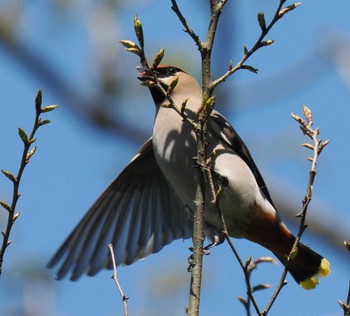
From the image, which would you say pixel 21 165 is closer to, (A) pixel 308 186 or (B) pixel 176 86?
(A) pixel 308 186

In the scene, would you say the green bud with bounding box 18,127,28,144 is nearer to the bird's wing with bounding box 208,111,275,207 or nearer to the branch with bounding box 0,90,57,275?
the branch with bounding box 0,90,57,275

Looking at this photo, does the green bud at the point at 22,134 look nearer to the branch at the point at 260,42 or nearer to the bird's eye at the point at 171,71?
the branch at the point at 260,42

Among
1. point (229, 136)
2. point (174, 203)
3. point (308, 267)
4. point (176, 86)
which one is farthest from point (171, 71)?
point (308, 267)

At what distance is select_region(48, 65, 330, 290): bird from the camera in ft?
17.0

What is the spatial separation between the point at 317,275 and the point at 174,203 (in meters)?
1.44

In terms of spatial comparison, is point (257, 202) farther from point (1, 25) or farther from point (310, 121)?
point (1, 25)

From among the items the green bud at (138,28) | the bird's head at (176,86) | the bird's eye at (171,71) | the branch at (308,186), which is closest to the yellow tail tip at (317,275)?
the bird's head at (176,86)

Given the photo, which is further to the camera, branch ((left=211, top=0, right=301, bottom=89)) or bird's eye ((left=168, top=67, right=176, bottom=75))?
bird's eye ((left=168, top=67, right=176, bottom=75))

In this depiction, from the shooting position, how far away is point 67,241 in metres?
6.74

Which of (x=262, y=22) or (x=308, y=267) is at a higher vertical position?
(x=262, y=22)

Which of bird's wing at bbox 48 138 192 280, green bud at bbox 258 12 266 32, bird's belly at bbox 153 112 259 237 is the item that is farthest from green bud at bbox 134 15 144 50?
bird's wing at bbox 48 138 192 280

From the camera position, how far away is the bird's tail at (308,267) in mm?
5578

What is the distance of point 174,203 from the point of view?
6637mm

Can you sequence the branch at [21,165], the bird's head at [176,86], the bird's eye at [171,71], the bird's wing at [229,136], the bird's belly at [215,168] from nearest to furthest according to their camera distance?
the branch at [21,165] < the bird's belly at [215,168] < the bird's wing at [229,136] < the bird's head at [176,86] < the bird's eye at [171,71]
